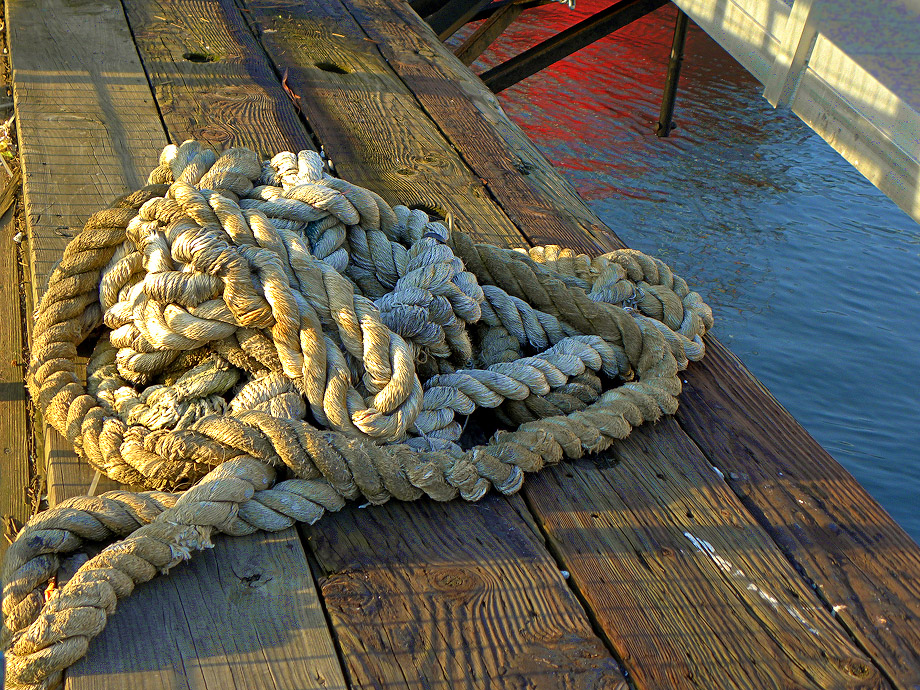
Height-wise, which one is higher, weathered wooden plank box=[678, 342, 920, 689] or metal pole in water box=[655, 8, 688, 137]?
weathered wooden plank box=[678, 342, 920, 689]

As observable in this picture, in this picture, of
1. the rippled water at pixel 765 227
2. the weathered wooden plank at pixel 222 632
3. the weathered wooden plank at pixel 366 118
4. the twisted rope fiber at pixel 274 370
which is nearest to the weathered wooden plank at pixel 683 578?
the twisted rope fiber at pixel 274 370

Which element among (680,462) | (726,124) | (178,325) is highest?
(178,325)

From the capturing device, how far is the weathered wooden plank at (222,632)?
1313mm

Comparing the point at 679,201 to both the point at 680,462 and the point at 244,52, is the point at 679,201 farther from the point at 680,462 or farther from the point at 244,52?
the point at 680,462

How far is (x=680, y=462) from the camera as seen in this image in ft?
6.18

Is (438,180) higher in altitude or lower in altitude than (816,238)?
higher

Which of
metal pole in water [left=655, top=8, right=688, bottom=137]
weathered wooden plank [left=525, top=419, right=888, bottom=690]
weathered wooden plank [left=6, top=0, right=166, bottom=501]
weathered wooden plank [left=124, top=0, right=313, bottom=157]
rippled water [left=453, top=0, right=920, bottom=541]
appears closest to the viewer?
weathered wooden plank [left=525, top=419, right=888, bottom=690]

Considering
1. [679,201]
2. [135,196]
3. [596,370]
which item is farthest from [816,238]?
[135,196]

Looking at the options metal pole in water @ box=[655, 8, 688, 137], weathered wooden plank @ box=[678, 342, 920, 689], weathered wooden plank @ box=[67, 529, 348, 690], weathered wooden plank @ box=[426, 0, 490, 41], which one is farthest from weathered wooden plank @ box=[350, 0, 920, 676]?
metal pole in water @ box=[655, 8, 688, 137]

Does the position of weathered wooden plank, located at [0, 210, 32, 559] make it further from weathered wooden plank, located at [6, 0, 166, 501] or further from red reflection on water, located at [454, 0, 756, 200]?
red reflection on water, located at [454, 0, 756, 200]

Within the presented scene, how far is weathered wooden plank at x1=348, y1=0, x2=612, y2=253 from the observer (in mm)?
2670

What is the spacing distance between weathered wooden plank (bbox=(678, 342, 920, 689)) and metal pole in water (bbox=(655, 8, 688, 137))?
4768mm

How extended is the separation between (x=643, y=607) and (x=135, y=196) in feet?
4.61

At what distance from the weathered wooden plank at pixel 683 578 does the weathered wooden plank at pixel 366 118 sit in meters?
0.93
